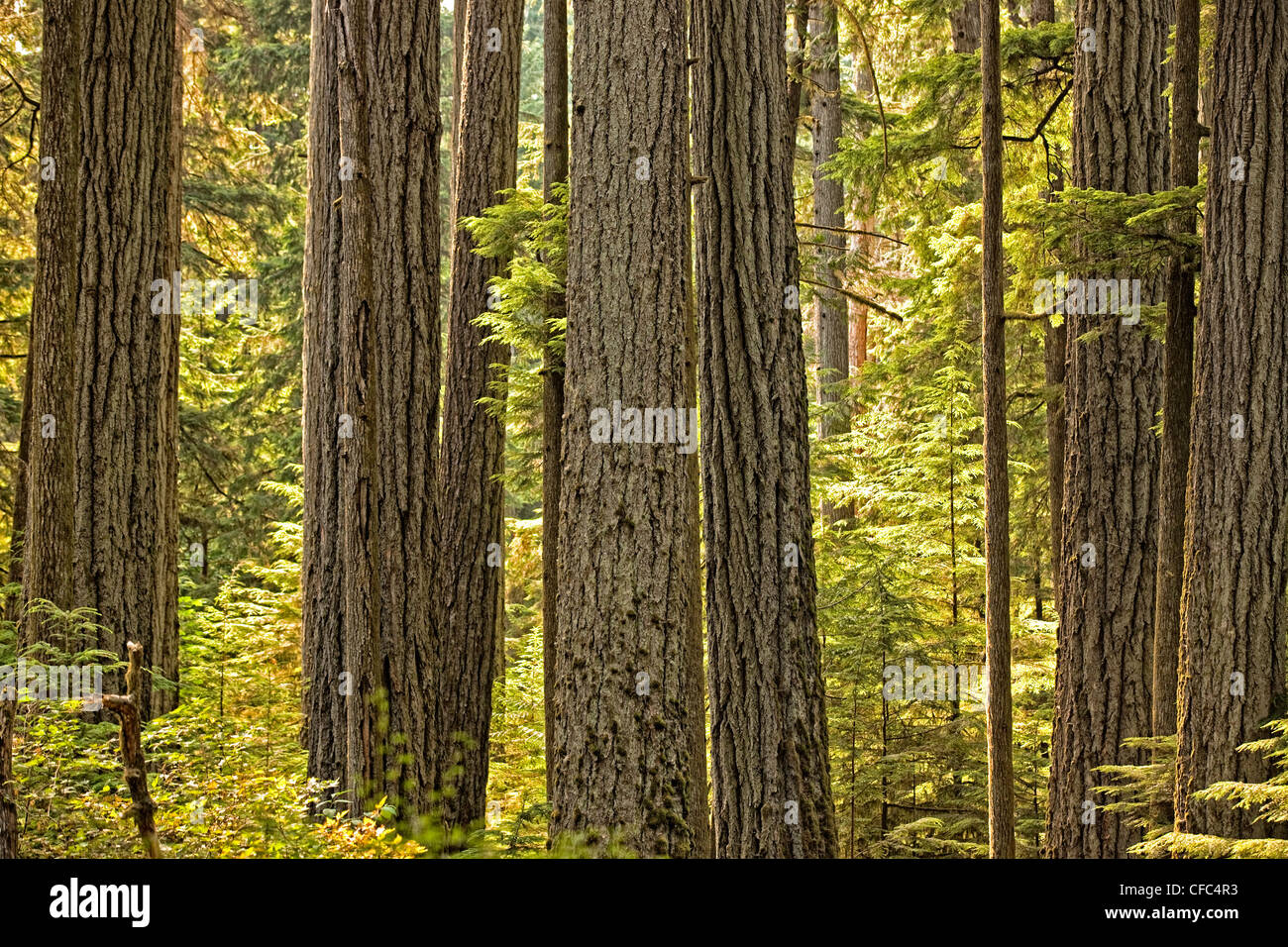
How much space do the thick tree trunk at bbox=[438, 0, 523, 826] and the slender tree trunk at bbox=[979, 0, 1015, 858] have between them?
4.05 m

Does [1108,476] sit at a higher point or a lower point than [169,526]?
higher

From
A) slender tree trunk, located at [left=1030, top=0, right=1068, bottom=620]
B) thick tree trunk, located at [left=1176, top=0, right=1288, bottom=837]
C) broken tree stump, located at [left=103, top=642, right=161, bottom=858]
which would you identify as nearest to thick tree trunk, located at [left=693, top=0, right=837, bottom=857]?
thick tree trunk, located at [left=1176, top=0, right=1288, bottom=837]

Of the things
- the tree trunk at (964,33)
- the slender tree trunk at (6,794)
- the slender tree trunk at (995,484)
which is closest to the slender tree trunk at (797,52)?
the tree trunk at (964,33)

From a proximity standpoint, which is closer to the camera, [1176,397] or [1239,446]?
[1239,446]

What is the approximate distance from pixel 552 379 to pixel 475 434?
1323mm

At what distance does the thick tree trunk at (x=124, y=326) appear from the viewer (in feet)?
24.7

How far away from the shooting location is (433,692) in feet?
26.5

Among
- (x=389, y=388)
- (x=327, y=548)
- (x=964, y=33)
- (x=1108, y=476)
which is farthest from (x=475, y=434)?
(x=964, y=33)

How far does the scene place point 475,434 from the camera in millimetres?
9914

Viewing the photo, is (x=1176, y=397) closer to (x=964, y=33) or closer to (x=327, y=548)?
(x=327, y=548)

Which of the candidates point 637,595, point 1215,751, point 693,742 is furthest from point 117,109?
point 1215,751

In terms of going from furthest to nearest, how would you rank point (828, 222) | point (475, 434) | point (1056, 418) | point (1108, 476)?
point (828, 222), point (1056, 418), point (475, 434), point (1108, 476)

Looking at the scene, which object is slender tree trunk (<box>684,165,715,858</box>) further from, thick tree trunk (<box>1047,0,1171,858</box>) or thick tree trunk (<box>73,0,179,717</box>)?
thick tree trunk (<box>73,0,179,717</box>)

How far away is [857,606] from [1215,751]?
434 centimetres
